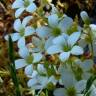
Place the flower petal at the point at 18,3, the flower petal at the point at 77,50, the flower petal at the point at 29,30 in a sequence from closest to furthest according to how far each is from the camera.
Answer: the flower petal at the point at 77,50, the flower petal at the point at 29,30, the flower petal at the point at 18,3

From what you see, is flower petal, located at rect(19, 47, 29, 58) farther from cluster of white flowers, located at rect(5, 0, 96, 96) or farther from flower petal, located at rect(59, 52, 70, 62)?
flower petal, located at rect(59, 52, 70, 62)

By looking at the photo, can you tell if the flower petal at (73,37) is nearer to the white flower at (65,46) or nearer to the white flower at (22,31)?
the white flower at (65,46)

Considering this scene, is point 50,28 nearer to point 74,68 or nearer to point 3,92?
point 74,68

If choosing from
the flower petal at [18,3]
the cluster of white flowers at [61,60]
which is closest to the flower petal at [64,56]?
the cluster of white flowers at [61,60]

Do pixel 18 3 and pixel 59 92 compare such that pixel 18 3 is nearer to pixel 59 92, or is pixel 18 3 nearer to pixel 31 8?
pixel 31 8

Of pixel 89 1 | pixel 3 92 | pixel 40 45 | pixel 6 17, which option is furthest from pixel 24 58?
pixel 89 1

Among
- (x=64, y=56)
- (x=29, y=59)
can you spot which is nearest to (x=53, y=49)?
(x=64, y=56)

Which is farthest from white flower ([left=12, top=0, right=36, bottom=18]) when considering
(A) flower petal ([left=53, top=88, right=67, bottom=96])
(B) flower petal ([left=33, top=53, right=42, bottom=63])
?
(A) flower petal ([left=53, top=88, right=67, bottom=96])

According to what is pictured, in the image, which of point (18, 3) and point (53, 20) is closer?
point (53, 20)
